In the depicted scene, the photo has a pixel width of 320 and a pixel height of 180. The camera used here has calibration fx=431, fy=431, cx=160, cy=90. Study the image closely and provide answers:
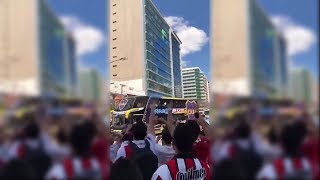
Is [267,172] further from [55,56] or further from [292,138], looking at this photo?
[55,56]

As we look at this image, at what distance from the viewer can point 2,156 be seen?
1.40m

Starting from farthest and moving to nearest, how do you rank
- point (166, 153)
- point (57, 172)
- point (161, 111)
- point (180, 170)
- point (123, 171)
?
point (161, 111) < point (166, 153) < point (180, 170) < point (123, 171) < point (57, 172)

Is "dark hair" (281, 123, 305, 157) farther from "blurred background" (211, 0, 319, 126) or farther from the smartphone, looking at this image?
the smartphone

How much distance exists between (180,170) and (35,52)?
201cm

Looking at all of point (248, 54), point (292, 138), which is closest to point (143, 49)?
point (248, 54)

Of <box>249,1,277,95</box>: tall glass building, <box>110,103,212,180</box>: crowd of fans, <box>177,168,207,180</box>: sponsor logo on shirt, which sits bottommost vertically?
<box>177,168,207,180</box>: sponsor logo on shirt

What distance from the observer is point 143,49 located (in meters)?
3.73

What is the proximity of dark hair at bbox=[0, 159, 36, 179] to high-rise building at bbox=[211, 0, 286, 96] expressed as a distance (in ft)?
2.11

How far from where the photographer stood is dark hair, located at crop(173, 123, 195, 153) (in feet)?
10.6

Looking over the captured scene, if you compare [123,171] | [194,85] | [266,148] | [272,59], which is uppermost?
[194,85]

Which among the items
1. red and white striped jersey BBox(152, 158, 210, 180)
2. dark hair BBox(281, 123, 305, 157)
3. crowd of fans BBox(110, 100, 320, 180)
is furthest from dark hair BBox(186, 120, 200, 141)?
dark hair BBox(281, 123, 305, 157)

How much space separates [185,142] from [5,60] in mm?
1993

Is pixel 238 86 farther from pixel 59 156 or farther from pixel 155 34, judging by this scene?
pixel 155 34

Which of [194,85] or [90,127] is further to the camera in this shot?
[194,85]
